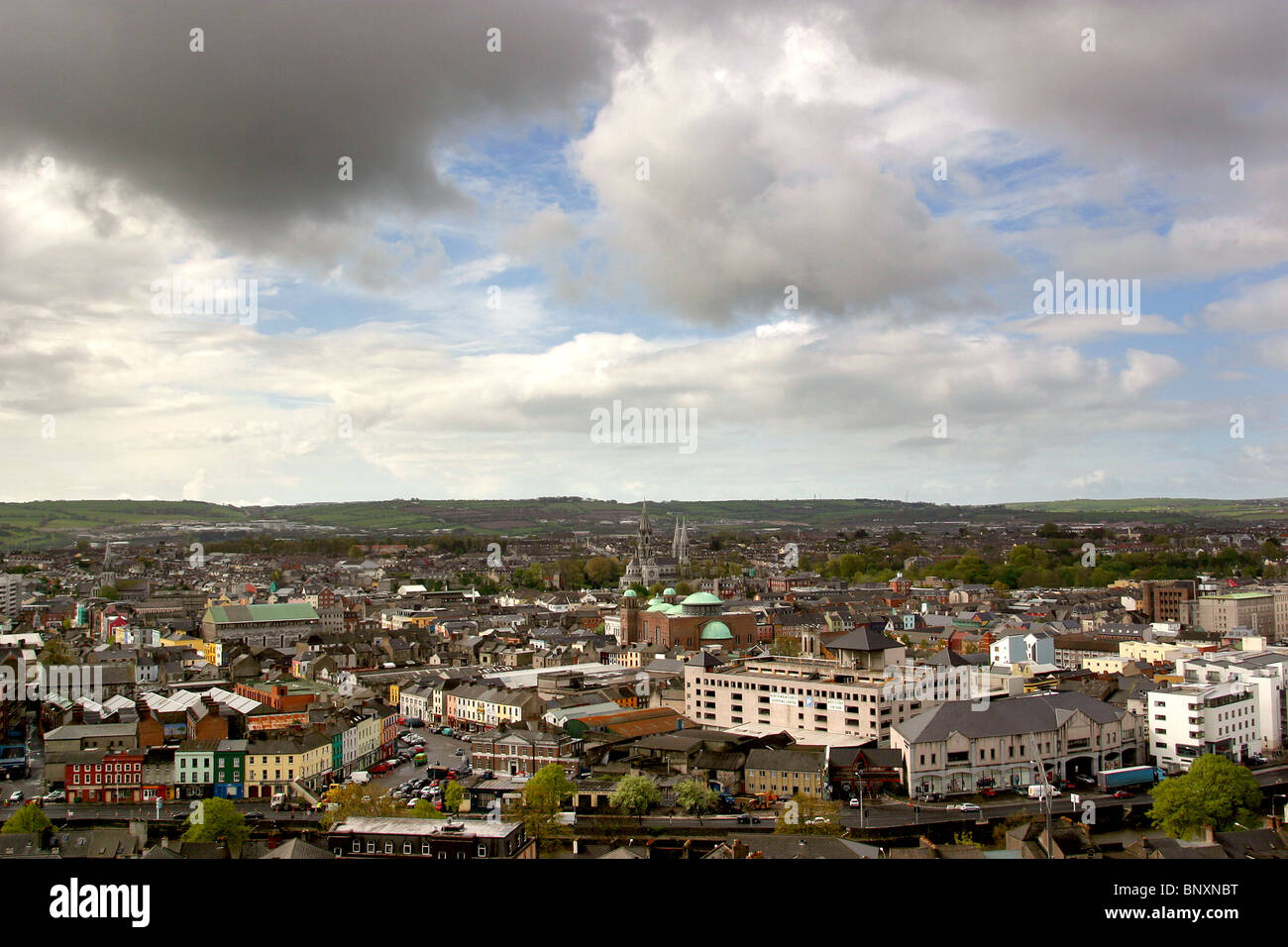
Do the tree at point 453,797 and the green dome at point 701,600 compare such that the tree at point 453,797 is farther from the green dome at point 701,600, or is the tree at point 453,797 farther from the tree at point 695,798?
the green dome at point 701,600

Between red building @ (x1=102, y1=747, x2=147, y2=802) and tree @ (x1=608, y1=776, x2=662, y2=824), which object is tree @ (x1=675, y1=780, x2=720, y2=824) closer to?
tree @ (x1=608, y1=776, x2=662, y2=824)

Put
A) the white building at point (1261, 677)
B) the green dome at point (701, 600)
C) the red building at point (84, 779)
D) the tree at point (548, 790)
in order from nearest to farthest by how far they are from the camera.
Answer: the tree at point (548, 790), the red building at point (84, 779), the white building at point (1261, 677), the green dome at point (701, 600)

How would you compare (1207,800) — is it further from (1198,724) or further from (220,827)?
(220,827)

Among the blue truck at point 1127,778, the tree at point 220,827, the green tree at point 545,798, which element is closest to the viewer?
the tree at point 220,827

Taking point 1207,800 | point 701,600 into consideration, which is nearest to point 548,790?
point 1207,800

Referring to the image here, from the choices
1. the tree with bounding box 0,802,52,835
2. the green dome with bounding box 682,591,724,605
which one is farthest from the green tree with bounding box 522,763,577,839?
the green dome with bounding box 682,591,724,605

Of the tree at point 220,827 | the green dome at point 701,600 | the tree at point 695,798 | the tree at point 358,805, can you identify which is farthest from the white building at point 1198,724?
the green dome at point 701,600
